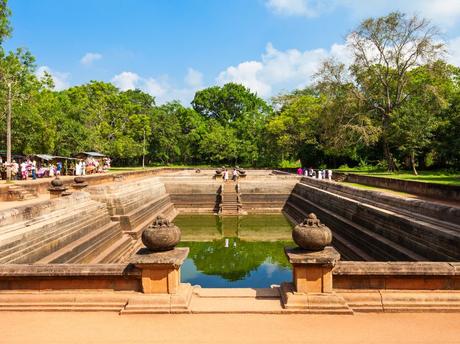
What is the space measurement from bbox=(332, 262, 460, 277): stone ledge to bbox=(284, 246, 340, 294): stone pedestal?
0.21 meters

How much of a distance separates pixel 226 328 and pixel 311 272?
4.87ft

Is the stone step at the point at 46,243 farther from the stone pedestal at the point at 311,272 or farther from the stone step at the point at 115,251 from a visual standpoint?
the stone pedestal at the point at 311,272

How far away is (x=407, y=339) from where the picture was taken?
4.20 m

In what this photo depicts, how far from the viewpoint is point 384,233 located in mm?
11320

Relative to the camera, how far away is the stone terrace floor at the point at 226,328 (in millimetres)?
4246

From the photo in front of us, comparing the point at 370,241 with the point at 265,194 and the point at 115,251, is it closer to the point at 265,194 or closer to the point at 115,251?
the point at 115,251

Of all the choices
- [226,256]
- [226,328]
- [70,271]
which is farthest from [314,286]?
[226,256]

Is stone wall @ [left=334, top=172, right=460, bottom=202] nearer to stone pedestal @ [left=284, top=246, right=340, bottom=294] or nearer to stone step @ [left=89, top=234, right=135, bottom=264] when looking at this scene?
stone pedestal @ [left=284, top=246, right=340, bottom=294]

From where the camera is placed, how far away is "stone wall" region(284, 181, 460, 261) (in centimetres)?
827

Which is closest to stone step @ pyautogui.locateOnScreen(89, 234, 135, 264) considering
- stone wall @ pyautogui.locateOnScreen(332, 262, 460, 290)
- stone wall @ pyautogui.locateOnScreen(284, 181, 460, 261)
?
stone wall @ pyautogui.locateOnScreen(332, 262, 460, 290)

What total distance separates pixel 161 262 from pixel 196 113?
219 ft

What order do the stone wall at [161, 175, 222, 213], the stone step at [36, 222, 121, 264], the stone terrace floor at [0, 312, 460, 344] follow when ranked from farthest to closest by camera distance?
1. the stone wall at [161, 175, 222, 213]
2. the stone step at [36, 222, 121, 264]
3. the stone terrace floor at [0, 312, 460, 344]

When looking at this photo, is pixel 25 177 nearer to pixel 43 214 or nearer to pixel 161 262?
pixel 43 214

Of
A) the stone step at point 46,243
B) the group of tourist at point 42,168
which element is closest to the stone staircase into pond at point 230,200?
the stone step at point 46,243
